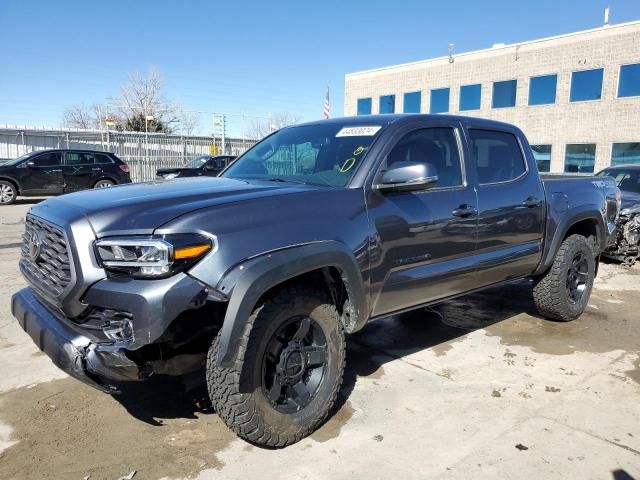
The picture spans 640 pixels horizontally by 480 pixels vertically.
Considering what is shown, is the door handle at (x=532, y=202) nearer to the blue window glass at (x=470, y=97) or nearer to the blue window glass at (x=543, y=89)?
the blue window glass at (x=543, y=89)

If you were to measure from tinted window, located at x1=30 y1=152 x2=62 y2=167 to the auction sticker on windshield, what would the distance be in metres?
Answer: 14.6

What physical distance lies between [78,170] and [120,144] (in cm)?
793

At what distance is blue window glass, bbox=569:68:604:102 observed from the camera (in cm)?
2222

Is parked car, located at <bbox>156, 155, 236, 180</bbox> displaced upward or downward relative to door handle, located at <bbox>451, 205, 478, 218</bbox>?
upward

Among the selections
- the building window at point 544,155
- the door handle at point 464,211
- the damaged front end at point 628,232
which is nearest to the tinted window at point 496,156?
the door handle at point 464,211

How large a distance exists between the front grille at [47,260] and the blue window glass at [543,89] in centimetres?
2493

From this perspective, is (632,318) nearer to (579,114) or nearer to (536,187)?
(536,187)

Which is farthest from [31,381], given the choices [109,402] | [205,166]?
[205,166]

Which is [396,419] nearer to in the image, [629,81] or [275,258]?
[275,258]

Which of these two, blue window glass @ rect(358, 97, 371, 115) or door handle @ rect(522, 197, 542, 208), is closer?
door handle @ rect(522, 197, 542, 208)

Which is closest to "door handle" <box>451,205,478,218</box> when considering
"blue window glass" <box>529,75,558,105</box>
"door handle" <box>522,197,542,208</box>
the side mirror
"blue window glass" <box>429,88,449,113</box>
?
the side mirror

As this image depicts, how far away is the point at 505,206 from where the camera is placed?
13.6ft

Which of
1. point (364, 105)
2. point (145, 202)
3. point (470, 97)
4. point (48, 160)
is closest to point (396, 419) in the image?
point (145, 202)

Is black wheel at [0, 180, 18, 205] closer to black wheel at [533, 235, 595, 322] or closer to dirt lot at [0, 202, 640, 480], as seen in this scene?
dirt lot at [0, 202, 640, 480]
